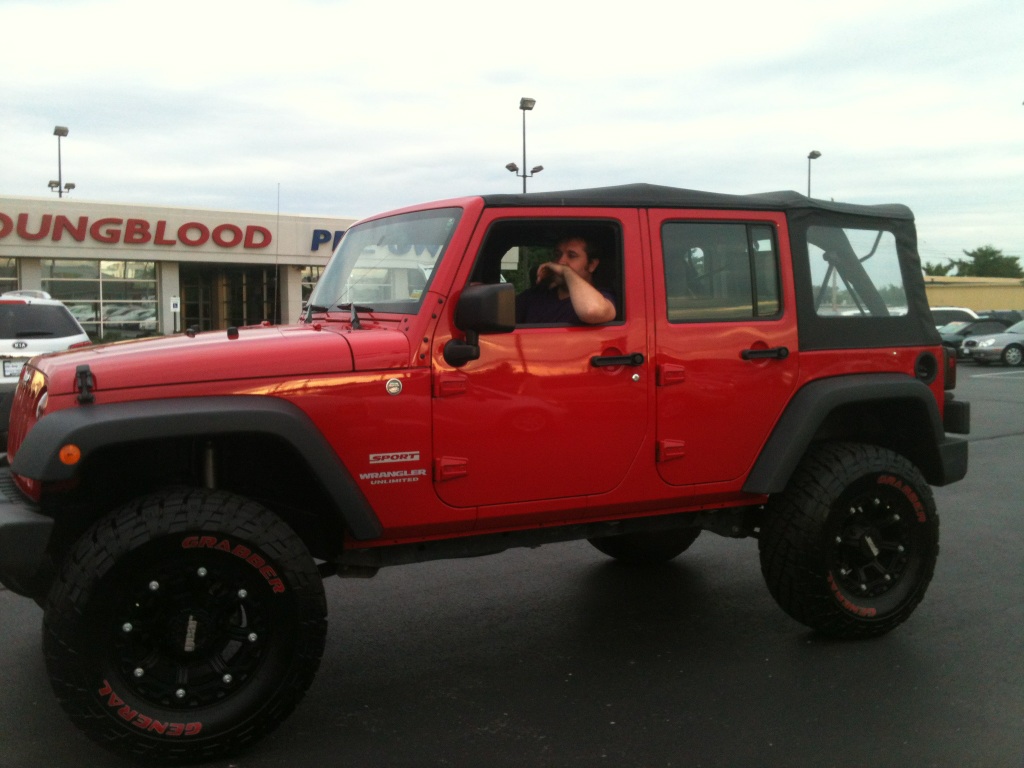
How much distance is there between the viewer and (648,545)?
577 centimetres

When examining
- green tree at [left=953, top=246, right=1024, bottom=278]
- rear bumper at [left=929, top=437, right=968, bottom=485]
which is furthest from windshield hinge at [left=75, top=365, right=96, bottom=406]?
green tree at [left=953, top=246, right=1024, bottom=278]

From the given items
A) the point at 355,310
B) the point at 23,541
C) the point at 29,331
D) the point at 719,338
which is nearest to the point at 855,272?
the point at 719,338

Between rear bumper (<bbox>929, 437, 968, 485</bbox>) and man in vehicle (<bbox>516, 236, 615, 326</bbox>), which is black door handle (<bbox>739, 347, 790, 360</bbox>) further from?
rear bumper (<bbox>929, 437, 968, 485</bbox>)

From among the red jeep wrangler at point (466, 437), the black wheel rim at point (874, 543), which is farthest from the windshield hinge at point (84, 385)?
the black wheel rim at point (874, 543)

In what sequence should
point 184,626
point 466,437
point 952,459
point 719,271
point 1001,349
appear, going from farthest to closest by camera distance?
point 1001,349
point 952,459
point 719,271
point 466,437
point 184,626

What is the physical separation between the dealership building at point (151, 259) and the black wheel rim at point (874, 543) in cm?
2850

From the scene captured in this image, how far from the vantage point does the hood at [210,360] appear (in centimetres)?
330

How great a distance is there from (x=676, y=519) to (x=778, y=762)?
126 centimetres

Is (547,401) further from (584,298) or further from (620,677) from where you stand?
(620,677)

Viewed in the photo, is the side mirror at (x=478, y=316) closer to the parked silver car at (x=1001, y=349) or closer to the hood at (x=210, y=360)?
the hood at (x=210, y=360)

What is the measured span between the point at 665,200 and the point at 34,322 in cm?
829

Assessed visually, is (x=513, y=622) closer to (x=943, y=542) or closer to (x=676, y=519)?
(x=676, y=519)

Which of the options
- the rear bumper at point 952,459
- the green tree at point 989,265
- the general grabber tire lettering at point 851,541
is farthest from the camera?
the green tree at point 989,265

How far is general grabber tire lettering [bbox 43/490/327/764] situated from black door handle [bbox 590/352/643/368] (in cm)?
135
